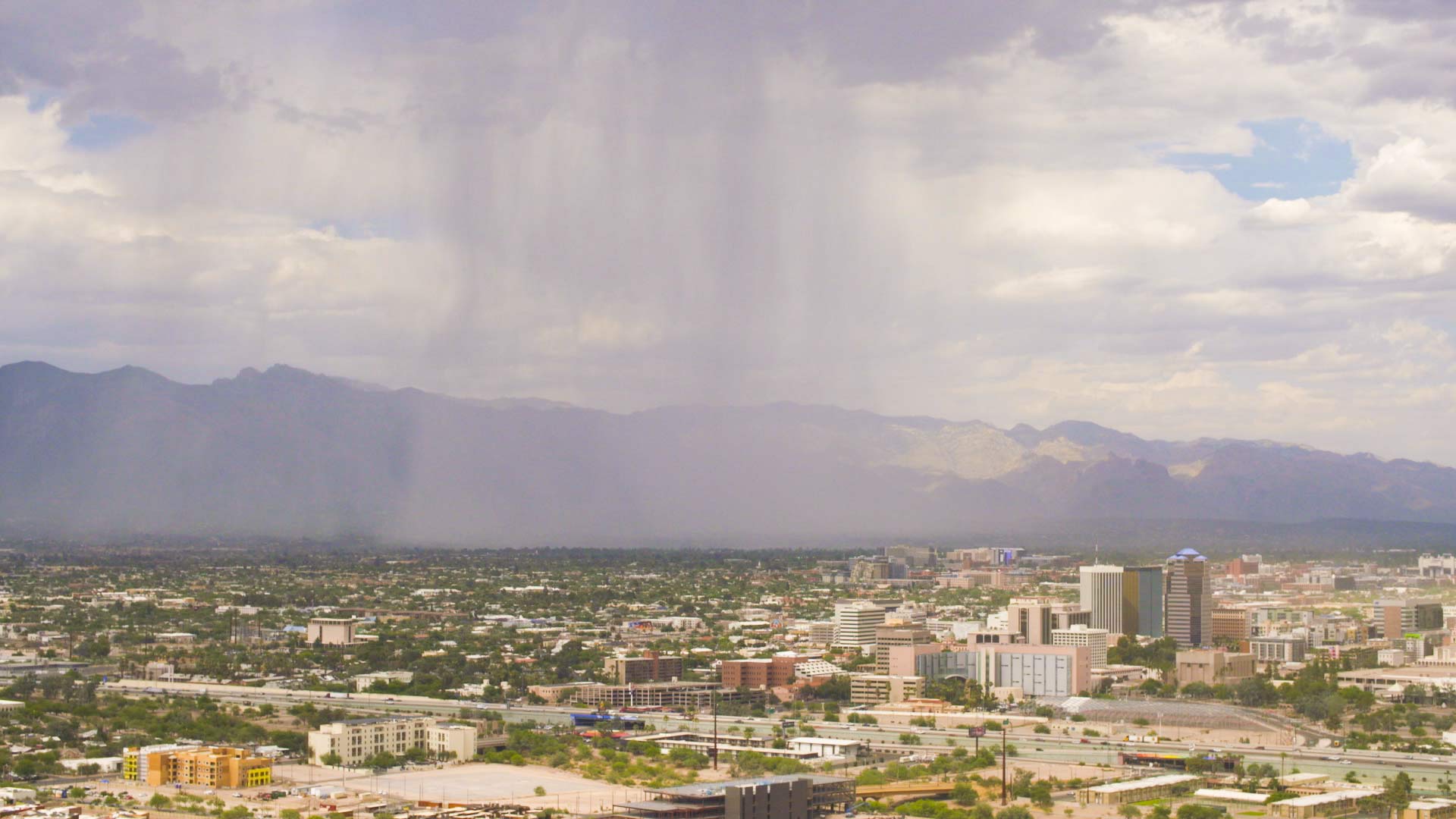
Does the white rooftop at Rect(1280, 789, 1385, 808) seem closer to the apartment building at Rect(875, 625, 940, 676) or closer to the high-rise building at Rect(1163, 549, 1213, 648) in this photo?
the apartment building at Rect(875, 625, 940, 676)

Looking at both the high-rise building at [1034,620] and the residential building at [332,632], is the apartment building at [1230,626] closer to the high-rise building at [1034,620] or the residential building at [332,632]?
the high-rise building at [1034,620]

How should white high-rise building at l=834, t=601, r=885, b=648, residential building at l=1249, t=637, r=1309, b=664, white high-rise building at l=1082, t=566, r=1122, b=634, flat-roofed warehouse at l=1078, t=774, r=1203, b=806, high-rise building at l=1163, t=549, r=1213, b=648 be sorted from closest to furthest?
flat-roofed warehouse at l=1078, t=774, r=1203, b=806
residential building at l=1249, t=637, r=1309, b=664
white high-rise building at l=834, t=601, r=885, b=648
high-rise building at l=1163, t=549, r=1213, b=648
white high-rise building at l=1082, t=566, r=1122, b=634

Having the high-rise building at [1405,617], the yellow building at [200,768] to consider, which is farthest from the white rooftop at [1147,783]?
the high-rise building at [1405,617]

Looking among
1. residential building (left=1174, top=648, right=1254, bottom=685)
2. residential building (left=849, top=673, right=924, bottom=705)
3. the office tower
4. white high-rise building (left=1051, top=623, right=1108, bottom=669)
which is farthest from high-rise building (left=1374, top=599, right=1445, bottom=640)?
residential building (left=849, top=673, right=924, bottom=705)

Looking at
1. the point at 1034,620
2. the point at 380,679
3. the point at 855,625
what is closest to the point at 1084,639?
the point at 1034,620

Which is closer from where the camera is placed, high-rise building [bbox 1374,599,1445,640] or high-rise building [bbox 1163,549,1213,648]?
high-rise building [bbox 1374,599,1445,640]
